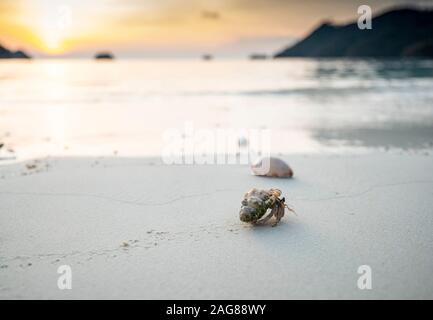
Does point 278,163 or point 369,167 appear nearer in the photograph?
→ point 278,163

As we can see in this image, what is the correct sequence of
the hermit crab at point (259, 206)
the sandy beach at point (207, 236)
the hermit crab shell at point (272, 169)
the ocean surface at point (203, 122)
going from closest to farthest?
the sandy beach at point (207, 236) → the hermit crab at point (259, 206) → the hermit crab shell at point (272, 169) → the ocean surface at point (203, 122)

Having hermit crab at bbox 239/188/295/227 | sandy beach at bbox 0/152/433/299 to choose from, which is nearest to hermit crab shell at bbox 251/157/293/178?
sandy beach at bbox 0/152/433/299

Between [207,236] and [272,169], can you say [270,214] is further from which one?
[272,169]

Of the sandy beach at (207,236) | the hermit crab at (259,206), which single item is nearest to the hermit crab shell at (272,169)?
the sandy beach at (207,236)

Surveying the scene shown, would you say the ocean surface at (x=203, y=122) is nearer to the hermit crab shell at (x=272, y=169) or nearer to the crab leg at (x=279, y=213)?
the hermit crab shell at (x=272, y=169)

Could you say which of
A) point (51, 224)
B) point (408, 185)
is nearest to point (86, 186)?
point (51, 224)
